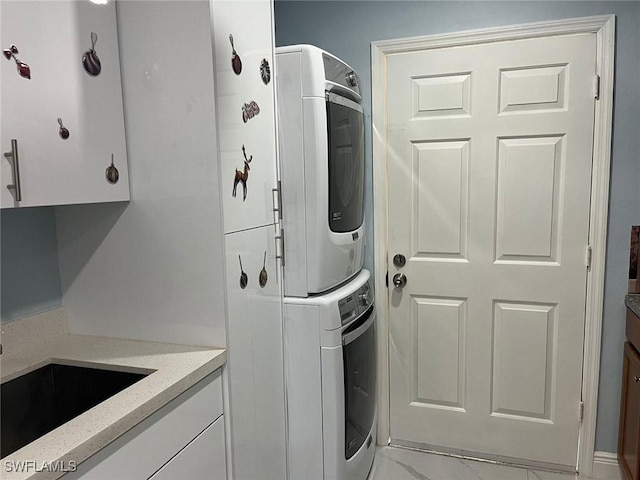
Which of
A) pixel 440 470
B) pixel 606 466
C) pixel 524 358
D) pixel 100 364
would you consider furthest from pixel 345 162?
pixel 606 466

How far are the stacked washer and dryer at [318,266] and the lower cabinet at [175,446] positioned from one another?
52cm

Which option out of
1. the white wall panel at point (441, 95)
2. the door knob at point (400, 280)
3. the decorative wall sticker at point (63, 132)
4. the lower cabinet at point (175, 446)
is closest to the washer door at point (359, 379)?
the door knob at point (400, 280)

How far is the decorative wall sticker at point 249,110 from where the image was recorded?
4.97 ft

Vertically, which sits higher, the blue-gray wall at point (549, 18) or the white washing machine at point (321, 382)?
the blue-gray wall at point (549, 18)

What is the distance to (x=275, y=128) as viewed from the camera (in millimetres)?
1758

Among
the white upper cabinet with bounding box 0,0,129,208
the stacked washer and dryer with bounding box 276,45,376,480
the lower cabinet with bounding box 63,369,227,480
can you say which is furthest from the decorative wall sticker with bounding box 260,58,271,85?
the lower cabinet with bounding box 63,369,227,480

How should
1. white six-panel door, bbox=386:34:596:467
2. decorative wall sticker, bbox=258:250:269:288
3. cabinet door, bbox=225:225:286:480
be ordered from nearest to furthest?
cabinet door, bbox=225:225:286:480 < decorative wall sticker, bbox=258:250:269:288 < white six-panel door, bbox=386:34:596:467

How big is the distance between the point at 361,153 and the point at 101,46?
1.24 metres

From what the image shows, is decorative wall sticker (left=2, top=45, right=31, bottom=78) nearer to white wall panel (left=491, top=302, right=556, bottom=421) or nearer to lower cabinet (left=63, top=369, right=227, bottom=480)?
lower cabinet (left=63, top=369, right=227, bottom=480)

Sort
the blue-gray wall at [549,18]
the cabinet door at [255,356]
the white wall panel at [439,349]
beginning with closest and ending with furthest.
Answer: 1. the cabinet door at [255,356]
2. the blue-gray wall at [549,18]
3. the white wall panel at [439,349]

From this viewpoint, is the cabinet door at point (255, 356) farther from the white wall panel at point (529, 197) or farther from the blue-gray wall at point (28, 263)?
the white wall panel at point (529, 197)

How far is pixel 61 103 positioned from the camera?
1.20 metres

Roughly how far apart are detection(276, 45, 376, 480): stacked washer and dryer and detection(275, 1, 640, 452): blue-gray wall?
0.43 meters

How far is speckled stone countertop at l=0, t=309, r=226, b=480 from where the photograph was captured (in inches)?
35.8
